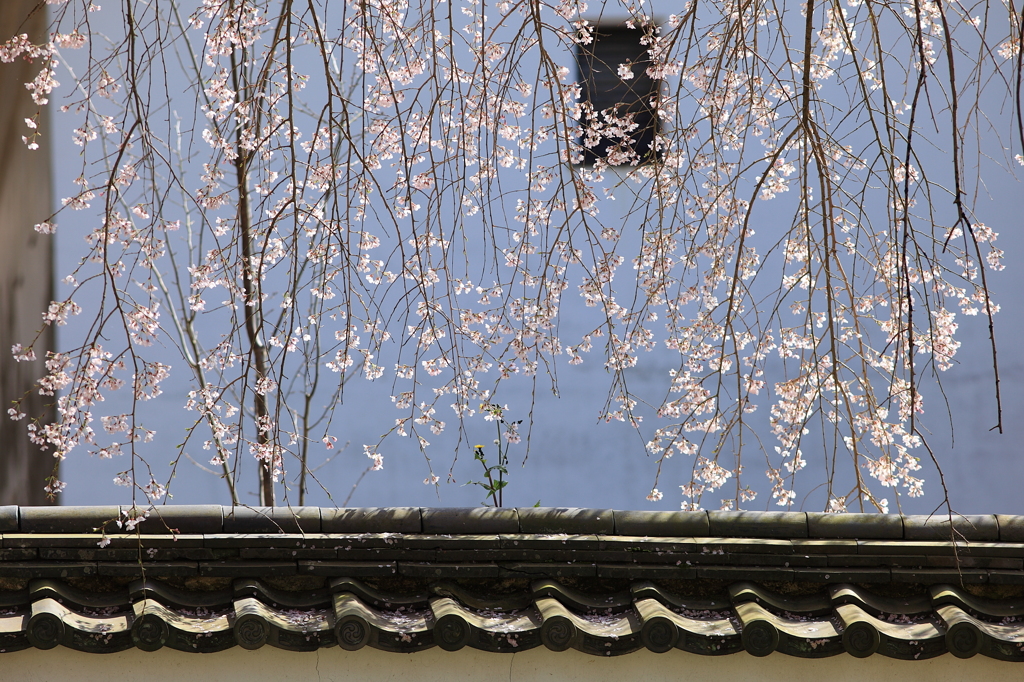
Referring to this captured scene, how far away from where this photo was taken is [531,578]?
2.01 metres

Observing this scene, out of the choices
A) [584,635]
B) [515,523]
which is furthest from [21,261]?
[584,635]

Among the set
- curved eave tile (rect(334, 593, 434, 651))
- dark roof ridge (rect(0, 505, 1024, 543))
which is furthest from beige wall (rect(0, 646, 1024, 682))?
dark roof ridge (rect(0, 505, 1024, 543))

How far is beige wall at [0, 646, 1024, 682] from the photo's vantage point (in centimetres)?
189

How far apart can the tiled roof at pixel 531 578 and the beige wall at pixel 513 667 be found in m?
0.09

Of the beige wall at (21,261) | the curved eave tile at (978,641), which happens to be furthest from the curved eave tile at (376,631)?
the beige wall at (21,261)

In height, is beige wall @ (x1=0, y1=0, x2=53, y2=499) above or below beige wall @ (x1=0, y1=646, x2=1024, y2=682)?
above

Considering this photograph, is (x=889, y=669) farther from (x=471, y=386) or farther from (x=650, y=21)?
(x=650, y=21)

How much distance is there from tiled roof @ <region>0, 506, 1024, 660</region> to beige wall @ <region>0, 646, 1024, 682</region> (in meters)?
0.09

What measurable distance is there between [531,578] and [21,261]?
410 cm

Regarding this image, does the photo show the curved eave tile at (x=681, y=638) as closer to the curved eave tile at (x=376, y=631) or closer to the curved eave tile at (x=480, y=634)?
the curved eave tile at (x=480, y=634)

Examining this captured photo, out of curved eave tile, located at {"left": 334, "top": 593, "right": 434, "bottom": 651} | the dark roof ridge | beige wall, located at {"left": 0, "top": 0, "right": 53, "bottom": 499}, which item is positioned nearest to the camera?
curved eave tile, located at {"left": 334, "top": 593, "right": 434, "bottom": 651}

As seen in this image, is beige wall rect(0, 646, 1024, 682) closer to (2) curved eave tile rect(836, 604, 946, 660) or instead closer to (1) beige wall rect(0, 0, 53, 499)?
(2) curved eave tile rect(836, 604, 946, 660)

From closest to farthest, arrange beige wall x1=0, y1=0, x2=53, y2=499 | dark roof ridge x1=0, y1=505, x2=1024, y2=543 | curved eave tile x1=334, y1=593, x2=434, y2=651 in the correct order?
curved eave tile x1=334, y1=593, x2=434, y2=651
dark roof ridge x1=0, y1=505, x2=1024, y2=543
beige wall x1=0, y1=0, x2=53, y2=499

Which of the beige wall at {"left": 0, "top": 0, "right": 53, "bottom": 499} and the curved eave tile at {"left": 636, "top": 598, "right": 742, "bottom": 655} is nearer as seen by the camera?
the curved eave tile at {"left": 636, "top": 598, "right": 742, "bottom": 655}
